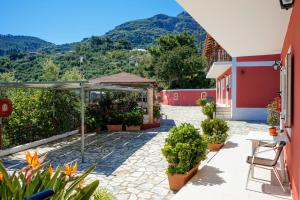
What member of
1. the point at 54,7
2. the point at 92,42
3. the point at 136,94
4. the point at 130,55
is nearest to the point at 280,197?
the point at 136,94

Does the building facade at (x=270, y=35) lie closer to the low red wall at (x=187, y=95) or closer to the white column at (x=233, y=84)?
the white column at (x=233, y=84)

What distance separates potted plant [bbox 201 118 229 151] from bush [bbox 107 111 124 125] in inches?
245

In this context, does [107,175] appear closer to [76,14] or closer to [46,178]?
[46,178]

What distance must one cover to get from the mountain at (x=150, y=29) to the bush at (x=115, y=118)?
8506 centimetres

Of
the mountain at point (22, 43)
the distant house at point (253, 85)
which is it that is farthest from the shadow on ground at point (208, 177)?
the mountain at point (22, 43)

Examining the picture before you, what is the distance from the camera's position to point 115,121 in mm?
14977

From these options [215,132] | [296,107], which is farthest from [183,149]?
[215,132]

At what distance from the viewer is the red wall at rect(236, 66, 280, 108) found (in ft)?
58.3

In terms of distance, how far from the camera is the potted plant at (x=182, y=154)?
5.82m

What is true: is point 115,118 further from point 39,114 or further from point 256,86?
point 256,86

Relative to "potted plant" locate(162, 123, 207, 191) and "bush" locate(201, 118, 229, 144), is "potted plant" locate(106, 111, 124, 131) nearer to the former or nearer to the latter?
"bush" locate(201, 118, 229, 144)

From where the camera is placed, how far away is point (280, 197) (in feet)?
16.7

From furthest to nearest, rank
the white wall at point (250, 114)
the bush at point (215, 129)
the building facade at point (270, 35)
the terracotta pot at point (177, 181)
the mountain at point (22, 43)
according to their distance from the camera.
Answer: the mountain at point (22, 43), the white wall at point (250, 114), the bush at point (215, 129), the terracotta pot at point (177, 181), the building facade at point (270, 35)

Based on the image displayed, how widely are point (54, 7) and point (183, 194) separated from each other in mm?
111816
